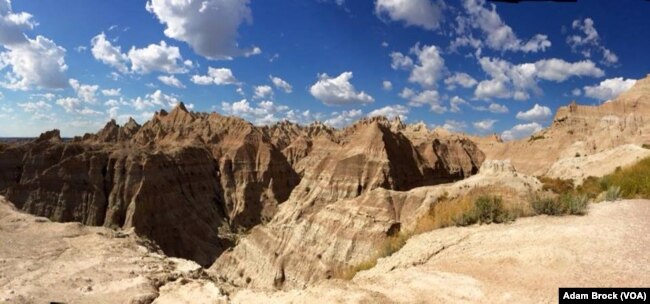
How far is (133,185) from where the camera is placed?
63.7 m

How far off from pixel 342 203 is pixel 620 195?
23.9 meters

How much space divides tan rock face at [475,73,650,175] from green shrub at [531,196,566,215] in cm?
5307

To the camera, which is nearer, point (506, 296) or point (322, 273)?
point (506, 296)

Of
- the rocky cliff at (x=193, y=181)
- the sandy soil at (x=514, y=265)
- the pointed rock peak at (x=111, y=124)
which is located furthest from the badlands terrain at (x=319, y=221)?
the pointed rock peak at (x=111, y=124)

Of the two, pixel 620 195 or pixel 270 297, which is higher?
pixel 620 195

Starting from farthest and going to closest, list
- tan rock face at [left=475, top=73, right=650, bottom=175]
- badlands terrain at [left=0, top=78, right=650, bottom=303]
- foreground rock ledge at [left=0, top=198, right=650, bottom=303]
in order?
1. tan rock face at [left=475, top=73, right=650, bottom=175]
2. badlands terrain at [left=0, top=78, right=650, bottom=303]
3. foreground rock ledge at [left=0, top=198, right=650, bottom=303]

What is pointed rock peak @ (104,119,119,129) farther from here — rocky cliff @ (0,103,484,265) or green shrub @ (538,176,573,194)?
green shrub @ (538,176,573,194)

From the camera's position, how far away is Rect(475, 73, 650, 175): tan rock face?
58747 mm

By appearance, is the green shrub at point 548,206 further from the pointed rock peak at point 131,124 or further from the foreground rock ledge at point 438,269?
the pointed rock peak at point 131,124

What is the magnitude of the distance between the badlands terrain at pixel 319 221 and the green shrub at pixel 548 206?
146mm

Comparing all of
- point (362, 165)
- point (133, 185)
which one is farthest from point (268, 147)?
point (362, 165)

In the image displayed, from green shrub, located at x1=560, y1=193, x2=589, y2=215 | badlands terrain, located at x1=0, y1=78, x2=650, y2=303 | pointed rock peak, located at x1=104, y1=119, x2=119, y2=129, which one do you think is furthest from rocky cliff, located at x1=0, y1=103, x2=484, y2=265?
pointed rock peak, located at x1=104, y1=119, x2=119, y2=129

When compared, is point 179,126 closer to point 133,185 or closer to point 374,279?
point 133,185

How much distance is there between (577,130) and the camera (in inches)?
3049
